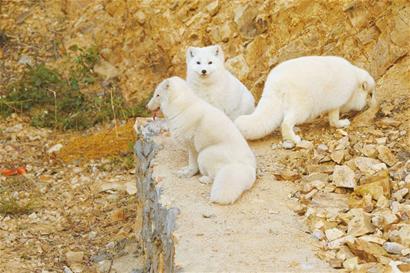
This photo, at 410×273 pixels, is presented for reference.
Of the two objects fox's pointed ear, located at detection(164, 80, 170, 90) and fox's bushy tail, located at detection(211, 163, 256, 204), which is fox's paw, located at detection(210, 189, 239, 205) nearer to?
fox's bushy tail, located at detection(211, 163, 256, 204)

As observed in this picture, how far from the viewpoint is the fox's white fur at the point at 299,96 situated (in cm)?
658

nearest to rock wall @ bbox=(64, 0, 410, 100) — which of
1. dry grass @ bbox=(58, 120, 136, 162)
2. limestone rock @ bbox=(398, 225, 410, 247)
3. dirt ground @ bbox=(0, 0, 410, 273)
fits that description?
dirt ground @ bbox=(0, 0, 410, 273)

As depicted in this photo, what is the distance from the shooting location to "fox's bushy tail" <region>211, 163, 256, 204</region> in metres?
5.29

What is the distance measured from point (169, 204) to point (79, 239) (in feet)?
8.09

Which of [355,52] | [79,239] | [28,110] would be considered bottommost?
→ [79,239]

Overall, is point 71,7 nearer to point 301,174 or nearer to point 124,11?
point 124,11

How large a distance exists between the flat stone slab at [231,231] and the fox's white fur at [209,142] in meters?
0.12

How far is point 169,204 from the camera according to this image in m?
5.44

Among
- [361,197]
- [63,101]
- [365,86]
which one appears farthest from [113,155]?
[361,197]

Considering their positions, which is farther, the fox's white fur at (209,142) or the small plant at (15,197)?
the small plant at (15,197)

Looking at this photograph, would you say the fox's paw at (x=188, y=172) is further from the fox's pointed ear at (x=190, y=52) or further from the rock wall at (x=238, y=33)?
the rock wall at (x=238, y=33)

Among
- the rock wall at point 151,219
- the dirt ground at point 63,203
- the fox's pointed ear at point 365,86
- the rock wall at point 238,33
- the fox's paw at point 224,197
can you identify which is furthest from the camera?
the rock wall at point 238,33

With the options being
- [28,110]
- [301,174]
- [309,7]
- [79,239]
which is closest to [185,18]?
[309,7]

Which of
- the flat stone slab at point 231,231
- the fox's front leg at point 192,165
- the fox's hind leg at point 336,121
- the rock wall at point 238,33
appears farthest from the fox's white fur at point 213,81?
the rock wall at point 238,33
